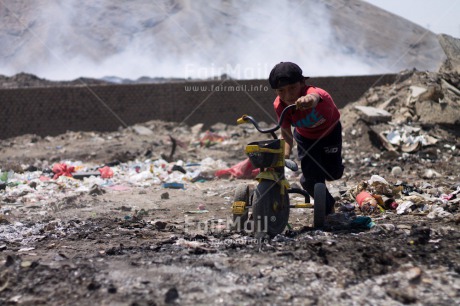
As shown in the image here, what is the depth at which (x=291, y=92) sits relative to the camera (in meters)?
4.63

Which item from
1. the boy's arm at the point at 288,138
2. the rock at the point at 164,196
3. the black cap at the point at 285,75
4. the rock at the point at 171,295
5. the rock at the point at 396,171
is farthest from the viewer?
the rock at the point at 396,171

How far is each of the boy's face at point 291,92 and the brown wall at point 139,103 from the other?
379 inches

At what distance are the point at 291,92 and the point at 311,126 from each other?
1.16 feet

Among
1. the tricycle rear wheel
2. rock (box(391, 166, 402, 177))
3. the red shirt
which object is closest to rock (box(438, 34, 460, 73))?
rock (box(391, 166, 402, 177))

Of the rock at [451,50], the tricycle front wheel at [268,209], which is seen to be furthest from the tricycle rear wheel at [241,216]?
the rock at [451,50]

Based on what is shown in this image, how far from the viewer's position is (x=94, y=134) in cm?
1424

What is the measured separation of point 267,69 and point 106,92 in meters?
13.5

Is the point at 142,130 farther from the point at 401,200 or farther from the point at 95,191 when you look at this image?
the point at 401,200

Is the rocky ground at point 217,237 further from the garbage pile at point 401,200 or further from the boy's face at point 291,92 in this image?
the boy's face at point 291,92

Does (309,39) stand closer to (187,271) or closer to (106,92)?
(106,92)

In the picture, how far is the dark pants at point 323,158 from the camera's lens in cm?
498

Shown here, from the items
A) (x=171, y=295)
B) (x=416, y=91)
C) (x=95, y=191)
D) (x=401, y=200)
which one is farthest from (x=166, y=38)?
(x=171, y=295)

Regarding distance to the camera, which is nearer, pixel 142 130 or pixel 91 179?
pixel 91 179

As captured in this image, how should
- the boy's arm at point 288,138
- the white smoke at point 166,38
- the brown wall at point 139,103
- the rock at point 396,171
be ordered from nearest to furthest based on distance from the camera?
1. the boy's arm at point 288,138
2. the rock at point 396,171
3. the brown wall at point 139,103
4. the white smoke at point 166,38
